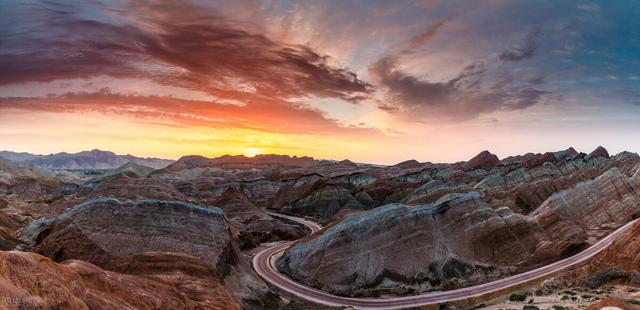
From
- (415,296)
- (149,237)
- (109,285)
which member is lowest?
(415,296)

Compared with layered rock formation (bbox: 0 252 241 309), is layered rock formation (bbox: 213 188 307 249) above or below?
below

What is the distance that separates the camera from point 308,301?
60.2m

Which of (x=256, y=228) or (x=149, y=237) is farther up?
(x=149, y=237)

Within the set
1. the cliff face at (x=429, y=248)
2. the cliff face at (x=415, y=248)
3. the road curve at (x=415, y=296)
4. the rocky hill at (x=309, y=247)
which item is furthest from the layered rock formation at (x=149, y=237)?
the cliff face at (x=429, y=248)

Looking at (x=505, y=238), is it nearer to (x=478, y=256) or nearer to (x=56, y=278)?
(x=478, y=256)

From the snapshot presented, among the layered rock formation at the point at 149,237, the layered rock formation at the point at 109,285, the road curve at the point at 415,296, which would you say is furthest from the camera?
the road curve at the point at 415,296

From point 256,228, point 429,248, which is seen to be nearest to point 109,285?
point 429,248

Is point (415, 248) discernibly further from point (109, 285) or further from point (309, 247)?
point (109, 285)

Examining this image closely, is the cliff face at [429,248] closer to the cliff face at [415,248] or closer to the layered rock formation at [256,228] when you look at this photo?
the cliff face at [415,248]

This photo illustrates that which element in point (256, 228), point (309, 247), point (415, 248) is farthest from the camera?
point (256, 228)

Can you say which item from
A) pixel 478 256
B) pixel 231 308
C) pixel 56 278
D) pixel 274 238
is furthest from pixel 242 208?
pixel 56 278

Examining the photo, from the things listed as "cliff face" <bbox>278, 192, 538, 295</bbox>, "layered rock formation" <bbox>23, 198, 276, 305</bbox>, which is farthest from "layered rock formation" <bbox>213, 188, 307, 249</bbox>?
"layered rock formation" <bbox>23, 198, 276, 305</bbox>

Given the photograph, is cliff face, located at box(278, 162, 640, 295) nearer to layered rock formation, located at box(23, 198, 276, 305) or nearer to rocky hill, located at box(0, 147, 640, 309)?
rocky hill, located at box(0, 147, 640, 309)

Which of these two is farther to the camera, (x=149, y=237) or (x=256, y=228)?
(x=256, y=228)
